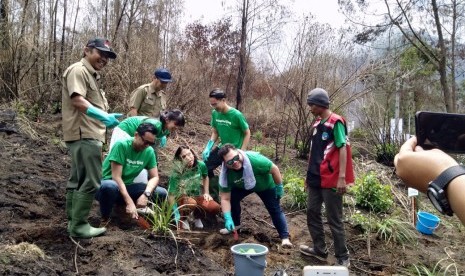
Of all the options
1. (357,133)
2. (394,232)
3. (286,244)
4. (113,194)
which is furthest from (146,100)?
(357,133)

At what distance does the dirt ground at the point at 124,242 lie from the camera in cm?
356

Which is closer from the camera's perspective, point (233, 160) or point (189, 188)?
point (233, 160)

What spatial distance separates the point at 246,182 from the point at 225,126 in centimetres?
110

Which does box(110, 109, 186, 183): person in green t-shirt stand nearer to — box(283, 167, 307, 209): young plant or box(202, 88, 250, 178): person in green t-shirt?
box(202, 88, 250, 178): person in green t-shirt

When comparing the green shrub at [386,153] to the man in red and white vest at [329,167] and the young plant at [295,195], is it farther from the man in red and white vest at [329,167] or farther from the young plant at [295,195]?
the man in red and white vest at [329,167]

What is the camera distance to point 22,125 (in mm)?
6824

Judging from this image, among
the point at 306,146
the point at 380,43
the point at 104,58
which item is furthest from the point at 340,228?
the point at 380,43

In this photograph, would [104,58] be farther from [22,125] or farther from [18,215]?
[22,125]

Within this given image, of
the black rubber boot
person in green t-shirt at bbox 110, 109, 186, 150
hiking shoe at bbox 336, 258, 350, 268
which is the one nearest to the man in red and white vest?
hiking shoe at bbox 336, 258, 350, 268

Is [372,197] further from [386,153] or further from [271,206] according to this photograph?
[386,153]

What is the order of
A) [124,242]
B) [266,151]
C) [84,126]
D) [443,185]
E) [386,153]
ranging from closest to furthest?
[443,185]
[84,126]
[124,242]
[266,151]
[386,153]

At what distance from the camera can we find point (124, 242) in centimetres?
391

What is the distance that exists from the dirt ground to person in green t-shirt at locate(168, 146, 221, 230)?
0.77 feet

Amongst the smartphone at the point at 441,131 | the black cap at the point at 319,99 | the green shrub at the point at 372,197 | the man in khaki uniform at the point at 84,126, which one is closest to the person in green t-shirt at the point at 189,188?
the man in khaki uniform at the point at 84,126
